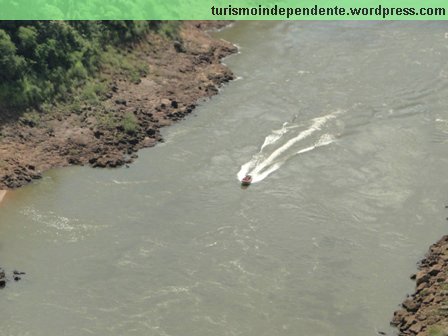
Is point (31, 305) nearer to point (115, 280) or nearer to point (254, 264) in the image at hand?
point (115, 280)

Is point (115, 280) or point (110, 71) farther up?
point (110, 71)

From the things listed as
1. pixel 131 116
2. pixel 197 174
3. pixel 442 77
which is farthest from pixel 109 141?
pixel 442 77

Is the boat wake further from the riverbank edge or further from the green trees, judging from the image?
the green trees

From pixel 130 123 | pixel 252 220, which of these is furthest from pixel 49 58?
pixel 252 220

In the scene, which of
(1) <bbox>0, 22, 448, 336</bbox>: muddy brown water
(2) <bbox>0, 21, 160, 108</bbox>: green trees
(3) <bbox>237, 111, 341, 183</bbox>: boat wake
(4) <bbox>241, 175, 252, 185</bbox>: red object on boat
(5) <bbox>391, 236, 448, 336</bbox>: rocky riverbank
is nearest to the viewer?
(5) <bbox>391, 236, 448, 336</bbox>: rocky riverbank

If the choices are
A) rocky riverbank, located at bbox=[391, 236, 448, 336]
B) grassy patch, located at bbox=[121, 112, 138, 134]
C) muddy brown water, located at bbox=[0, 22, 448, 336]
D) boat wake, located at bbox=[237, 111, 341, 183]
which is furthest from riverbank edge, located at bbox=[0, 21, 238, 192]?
rocky riverbank, located at bbox=[391, 236, 448, 336]
